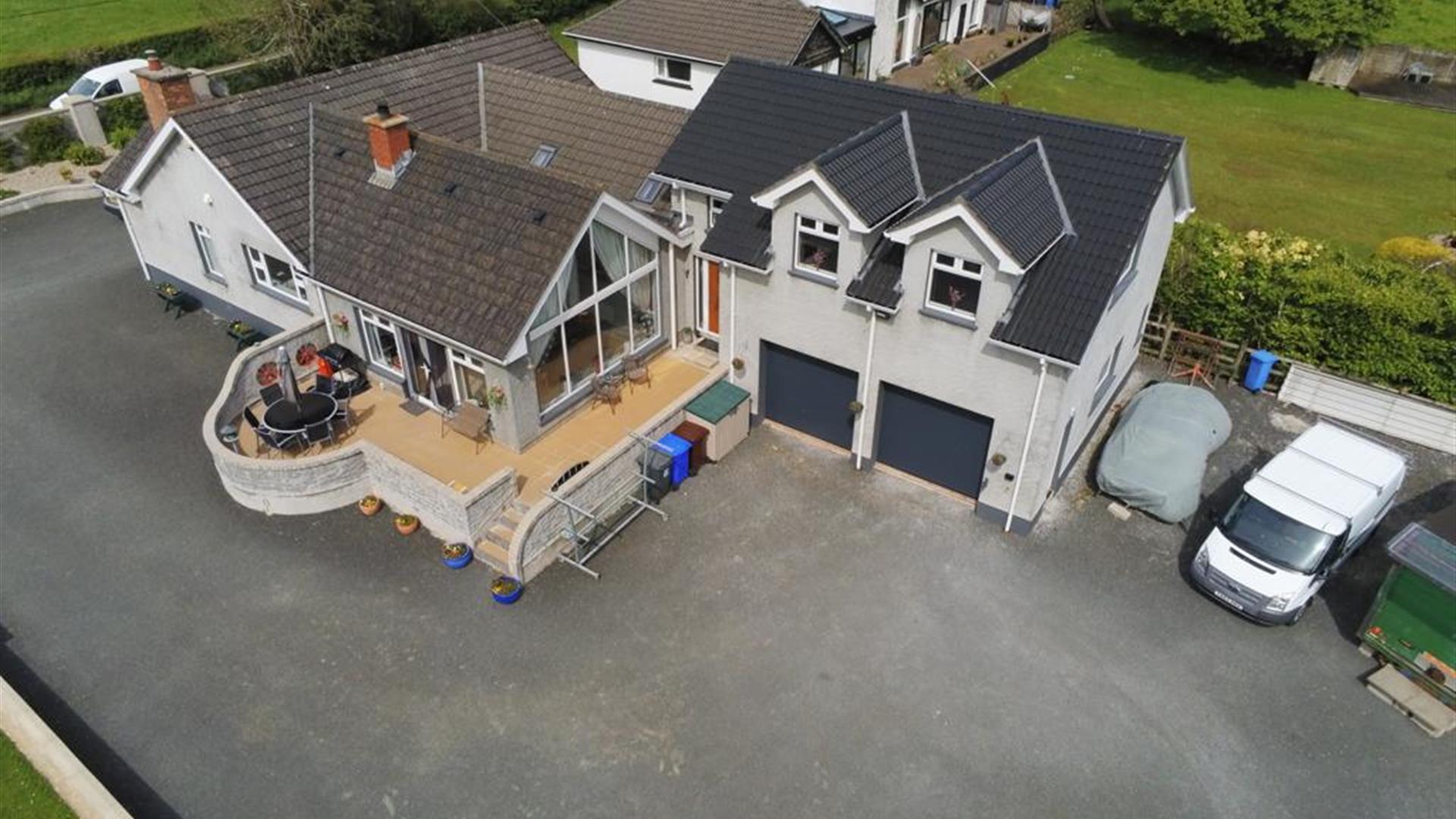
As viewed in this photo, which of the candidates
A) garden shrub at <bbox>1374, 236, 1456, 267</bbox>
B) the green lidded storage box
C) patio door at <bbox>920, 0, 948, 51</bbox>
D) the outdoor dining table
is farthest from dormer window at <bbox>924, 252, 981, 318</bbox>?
patio door at <bbox>920, 0, 948, 51</bbox>

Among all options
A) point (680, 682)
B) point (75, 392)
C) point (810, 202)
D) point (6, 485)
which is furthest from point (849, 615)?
point (75, 392)

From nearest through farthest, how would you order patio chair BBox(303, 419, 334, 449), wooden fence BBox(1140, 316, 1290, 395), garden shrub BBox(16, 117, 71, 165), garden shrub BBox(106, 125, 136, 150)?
patio chair BBox(303, 419, 334, 449) < wooden fence BBox(1140, 316, 1290, 395) < garden shrub BBox(16, 117, 71, 165) < garden shrub BBox(106, 125, 136, 150)

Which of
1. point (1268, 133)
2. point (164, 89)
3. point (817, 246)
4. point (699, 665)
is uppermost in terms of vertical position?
point (164, 89)

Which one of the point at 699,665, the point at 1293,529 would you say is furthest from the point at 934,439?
the point at 699,665

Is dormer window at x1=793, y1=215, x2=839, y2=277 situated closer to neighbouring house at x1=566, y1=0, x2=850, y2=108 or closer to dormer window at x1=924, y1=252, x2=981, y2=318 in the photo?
dormer window at x1=924, y1=252, x2=981, y2=318

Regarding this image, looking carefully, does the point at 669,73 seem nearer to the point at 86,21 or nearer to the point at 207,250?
the point at 207,250

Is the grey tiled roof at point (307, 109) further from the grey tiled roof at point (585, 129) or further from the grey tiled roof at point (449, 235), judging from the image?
the grey tiled roof at point (585, 129)
